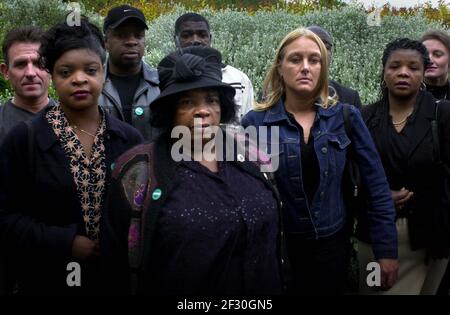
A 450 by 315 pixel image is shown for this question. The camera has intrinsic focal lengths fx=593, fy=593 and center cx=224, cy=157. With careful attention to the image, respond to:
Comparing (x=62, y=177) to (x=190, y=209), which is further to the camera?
(x=62, y=177)

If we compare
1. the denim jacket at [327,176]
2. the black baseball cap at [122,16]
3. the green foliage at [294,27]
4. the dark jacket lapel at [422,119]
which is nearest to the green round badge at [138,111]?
the black baseball cap at [122,16]

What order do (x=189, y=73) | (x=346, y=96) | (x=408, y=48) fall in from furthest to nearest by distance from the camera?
(x=346, y=96) < (x=408, y=48) < (x=189, y=73)

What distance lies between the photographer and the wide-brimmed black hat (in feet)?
8.22

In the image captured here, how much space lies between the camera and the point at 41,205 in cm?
270

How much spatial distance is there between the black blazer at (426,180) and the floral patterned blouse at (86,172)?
1.75 meters

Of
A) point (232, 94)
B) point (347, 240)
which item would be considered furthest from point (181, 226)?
point (347, 240)

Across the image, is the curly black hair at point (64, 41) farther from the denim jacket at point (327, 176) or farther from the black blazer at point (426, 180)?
the black blazer at point (426, 180)

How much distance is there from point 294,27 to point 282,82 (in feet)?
20.2

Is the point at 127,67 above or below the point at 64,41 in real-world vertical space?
above

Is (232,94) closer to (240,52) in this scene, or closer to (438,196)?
(438,196)

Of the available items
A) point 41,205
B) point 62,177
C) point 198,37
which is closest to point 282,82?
point 62,177

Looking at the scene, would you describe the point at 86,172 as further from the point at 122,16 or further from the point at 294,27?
the point at 294,27
